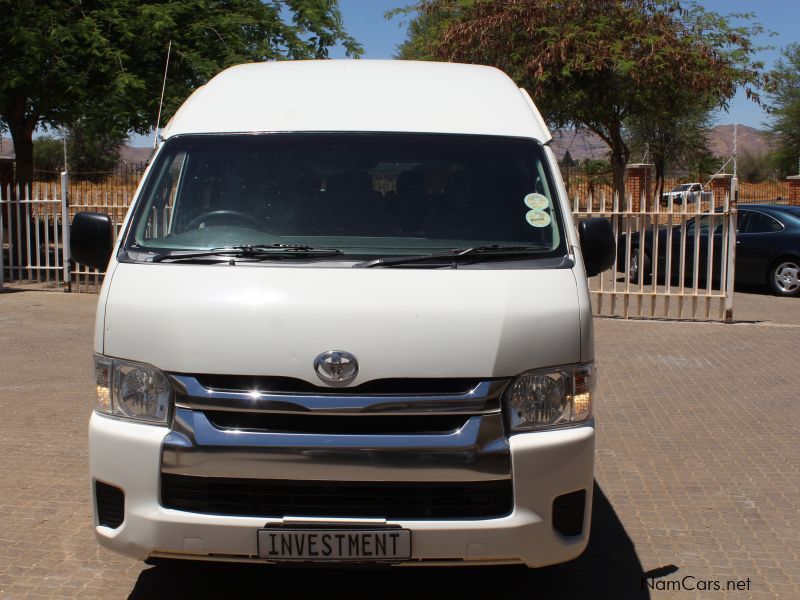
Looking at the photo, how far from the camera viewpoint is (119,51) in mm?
16672

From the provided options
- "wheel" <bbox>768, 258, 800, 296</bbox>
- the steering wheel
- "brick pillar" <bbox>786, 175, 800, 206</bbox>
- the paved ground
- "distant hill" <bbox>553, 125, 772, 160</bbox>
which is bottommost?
the paved ground

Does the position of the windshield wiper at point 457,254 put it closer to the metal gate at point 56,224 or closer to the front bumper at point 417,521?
the front bumper at point 417,521

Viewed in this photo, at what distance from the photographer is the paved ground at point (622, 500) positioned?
4.51 meters

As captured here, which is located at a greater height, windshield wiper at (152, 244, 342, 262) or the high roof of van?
the high roof of van

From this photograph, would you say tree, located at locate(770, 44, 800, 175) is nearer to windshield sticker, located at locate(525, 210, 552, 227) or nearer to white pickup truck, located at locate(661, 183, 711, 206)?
white pickup truck, located at locate(661, 183, 711, 206)

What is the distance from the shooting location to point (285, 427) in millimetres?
3564

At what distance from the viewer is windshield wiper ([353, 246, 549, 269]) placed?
3904mm

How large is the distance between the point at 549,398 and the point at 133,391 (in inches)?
62.8

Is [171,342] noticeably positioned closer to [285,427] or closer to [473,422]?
[285,427]

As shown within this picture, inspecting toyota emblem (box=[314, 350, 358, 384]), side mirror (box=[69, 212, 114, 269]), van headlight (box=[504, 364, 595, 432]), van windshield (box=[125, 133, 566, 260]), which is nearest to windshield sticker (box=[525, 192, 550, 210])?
van windshield (box=[125, 133, 566, 260])

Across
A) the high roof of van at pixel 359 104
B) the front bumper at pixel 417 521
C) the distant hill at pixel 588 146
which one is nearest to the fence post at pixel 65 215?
the distant hill at pixel 588 146

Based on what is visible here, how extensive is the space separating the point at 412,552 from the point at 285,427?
653mm

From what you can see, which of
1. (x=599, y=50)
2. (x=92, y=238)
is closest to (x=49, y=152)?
(x=599, y=50)

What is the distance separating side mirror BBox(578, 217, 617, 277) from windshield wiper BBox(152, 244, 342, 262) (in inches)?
48.1
